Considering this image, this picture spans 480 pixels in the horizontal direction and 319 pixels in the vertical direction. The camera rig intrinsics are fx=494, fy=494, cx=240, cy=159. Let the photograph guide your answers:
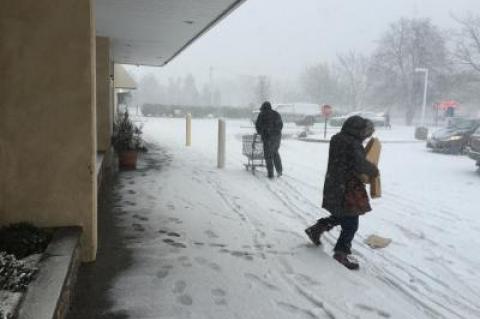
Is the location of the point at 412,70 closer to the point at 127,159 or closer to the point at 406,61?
the point at 406,61

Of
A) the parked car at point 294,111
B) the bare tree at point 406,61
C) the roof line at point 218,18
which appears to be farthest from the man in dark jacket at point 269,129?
the bare tree at point 406,61

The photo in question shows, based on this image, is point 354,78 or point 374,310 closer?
point 374,310

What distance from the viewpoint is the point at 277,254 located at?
5500 millimetres

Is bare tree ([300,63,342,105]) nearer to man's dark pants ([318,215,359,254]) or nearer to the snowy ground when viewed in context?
the snowy ground

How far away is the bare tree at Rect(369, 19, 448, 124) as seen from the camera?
50.1 meters

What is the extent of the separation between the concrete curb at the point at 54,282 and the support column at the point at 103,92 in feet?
25.5

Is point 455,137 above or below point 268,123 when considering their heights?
below

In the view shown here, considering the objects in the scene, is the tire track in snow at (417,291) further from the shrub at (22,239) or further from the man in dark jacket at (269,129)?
the man in dark jacket at (269,129)

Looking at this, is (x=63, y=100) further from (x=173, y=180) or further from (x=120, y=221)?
(x=173, y=180)

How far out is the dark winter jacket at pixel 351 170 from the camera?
17.0 feet

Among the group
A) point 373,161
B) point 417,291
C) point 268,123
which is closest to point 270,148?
point 268,123

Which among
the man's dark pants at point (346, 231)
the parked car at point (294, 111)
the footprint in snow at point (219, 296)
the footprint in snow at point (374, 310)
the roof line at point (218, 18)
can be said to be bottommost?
the footprint in snow at point (374, 310)

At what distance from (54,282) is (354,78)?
67.0 meters

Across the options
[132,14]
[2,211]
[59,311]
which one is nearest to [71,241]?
[2,211]
